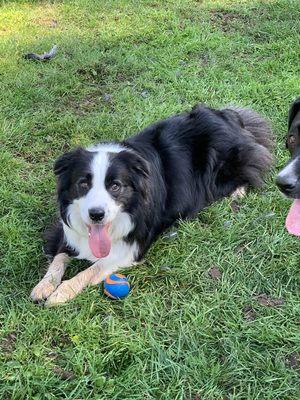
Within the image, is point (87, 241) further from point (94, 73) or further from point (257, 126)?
point (94, 73)

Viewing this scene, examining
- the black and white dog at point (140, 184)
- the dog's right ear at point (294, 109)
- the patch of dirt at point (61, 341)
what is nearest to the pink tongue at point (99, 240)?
the black and white dog at point (140, 184)

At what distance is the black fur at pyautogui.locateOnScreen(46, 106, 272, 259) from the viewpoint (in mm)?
3230

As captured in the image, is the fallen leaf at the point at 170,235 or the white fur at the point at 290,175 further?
the fallen leaf at the point at 170,235

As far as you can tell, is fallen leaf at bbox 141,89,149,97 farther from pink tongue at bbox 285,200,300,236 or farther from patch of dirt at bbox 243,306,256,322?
patch of dirt at bbox 243,306,256,322

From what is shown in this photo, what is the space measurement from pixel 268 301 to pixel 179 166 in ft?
4.08

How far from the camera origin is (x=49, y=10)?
7418mm

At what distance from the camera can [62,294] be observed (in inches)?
120

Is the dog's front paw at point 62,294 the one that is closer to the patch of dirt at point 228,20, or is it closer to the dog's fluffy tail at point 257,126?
the dog's fluffy tail at point 257,126

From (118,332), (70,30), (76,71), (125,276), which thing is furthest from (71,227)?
(70,30)

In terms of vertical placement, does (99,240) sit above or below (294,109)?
below

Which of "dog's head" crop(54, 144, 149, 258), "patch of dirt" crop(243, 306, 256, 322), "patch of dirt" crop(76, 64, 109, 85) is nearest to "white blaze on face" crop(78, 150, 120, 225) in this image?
"dog's head" crop(54, 144, 149, 258)

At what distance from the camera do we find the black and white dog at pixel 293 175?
2.90 meters

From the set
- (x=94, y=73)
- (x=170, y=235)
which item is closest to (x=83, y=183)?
(x=170, y=235)

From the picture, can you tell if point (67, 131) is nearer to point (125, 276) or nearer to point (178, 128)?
point (178, 128)
